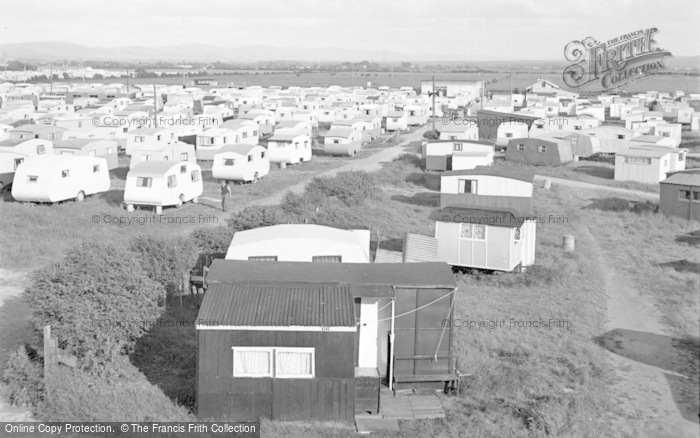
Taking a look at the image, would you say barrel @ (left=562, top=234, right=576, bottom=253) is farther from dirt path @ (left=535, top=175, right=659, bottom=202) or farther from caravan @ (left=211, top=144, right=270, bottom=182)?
caravan @ (left=211, top=144, right=270, bottom=182)

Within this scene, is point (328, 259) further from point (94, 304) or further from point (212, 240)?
point (94, 304)

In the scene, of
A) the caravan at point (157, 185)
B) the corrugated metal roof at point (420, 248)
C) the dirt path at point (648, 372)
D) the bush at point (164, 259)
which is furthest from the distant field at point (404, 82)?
the bush at point (164, 259)

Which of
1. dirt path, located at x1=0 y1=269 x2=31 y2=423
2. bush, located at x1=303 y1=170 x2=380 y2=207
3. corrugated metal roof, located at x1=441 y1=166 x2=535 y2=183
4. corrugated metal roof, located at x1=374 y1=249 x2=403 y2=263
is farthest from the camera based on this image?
bush, located at x1=303 y1=170 x2=380 y2=207

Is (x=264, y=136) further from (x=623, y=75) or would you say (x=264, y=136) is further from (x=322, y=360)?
(x=623, y=75)

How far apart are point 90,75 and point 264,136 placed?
101 meters

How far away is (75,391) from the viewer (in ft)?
41.5

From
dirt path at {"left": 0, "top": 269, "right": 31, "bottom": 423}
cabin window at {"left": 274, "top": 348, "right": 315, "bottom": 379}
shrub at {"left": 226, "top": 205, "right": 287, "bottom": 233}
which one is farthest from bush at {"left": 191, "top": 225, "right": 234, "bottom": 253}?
cabin window at {"left": 274, "top": 348, "right": 315, "bottom": 379}

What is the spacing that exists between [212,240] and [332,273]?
21.6ft

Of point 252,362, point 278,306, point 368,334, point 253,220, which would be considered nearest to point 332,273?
point 368,334

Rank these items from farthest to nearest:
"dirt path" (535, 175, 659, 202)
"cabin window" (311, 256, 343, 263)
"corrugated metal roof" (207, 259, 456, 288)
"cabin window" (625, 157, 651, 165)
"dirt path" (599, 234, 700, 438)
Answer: "cabin window" (625, 157, 651, 165), "dirt path" (535, 175, 659, 202), "cabin window" (311, 256, 343, 263), "corrugated metal roof" (207, 259, 456, 288), "dirt path" (599, 234, 700, 438)

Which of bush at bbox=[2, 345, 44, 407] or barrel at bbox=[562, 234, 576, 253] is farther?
barrel at bbox=[562, 234, 576, 253]

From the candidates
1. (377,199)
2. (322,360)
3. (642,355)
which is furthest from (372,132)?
(322,360)

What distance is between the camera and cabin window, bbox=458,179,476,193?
95.8 feet

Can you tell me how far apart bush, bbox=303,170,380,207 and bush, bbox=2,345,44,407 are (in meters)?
15.0
